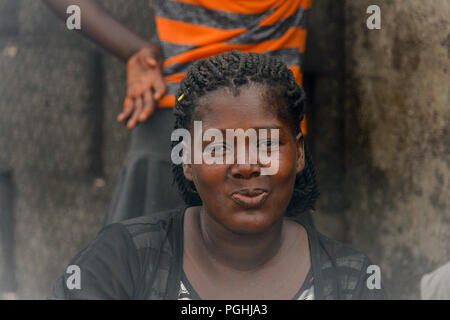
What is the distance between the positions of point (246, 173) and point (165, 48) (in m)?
0.63

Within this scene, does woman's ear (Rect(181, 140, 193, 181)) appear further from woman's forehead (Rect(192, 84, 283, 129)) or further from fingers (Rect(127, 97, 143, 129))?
fingers (Rect(127, 97, 143, 129))

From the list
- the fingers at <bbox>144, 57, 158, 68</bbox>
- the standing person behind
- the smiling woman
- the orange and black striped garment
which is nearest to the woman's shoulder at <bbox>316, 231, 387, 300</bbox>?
the smiling woman

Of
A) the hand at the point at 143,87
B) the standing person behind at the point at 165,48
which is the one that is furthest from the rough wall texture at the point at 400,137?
the hand at the point at 143,87

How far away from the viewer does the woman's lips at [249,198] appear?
109 cm

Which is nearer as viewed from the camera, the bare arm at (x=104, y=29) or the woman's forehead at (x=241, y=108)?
the woman's forehead at (x=241, y=108)

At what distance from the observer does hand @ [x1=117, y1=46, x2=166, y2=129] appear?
1.58m

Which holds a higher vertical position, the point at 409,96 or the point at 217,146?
the point at 409,96

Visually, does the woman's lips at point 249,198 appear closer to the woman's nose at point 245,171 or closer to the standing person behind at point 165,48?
the woman's nose at point 245,171

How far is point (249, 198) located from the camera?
1.09m

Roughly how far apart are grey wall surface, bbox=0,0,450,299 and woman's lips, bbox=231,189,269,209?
2.68 feet

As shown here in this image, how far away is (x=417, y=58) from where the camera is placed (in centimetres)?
176

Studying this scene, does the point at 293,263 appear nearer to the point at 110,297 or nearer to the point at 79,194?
the point at 110,297
